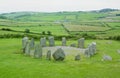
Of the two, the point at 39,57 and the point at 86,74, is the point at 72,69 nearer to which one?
the point at 86,74

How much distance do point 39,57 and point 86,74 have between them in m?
12.6

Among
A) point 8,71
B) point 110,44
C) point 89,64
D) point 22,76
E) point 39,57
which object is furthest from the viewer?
point 110,44

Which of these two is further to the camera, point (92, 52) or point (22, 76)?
point (92, 52)

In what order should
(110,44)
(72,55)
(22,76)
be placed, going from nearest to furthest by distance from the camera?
1. (22,76)
2. (72,55)
3. (110,44)

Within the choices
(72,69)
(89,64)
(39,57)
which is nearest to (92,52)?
(39,57)

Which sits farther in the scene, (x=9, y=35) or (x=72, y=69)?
(x=9, y=35)

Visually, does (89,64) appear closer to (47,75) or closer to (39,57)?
(47,75)

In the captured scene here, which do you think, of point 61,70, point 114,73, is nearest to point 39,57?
point 61,70

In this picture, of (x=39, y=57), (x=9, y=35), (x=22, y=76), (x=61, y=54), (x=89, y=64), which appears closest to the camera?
(x=22, y=76)

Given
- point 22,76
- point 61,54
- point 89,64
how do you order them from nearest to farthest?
point 22,76 → point 89,64 → point 61,54

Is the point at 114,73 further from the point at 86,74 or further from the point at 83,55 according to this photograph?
the point at 83,55

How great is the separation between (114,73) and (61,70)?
487cm

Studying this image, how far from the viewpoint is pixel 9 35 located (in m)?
65.1

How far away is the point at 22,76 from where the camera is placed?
23219 mm
